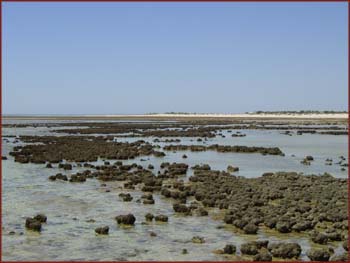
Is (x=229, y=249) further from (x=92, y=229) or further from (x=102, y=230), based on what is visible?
(x=92, y=229)

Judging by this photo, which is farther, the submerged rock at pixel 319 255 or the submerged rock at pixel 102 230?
the submerged rock at pixel 102 230

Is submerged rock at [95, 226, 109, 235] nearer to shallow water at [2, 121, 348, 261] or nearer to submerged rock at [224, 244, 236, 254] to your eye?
shallow water at [2, 121, 348, 261]

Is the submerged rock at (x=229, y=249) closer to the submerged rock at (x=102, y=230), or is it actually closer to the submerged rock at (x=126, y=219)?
the submerged rock at (x=102, y=230)

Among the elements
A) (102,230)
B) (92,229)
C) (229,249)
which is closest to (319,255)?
(229,249)

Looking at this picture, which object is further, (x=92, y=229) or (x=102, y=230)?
(x=92, y=229)

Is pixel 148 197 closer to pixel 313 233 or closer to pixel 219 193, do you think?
pixel 219 193

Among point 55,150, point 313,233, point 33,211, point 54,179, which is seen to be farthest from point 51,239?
point 55,150

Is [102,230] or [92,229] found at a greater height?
[102,230]

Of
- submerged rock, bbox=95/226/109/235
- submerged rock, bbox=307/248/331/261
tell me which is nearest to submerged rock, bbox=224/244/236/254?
submerged rock, bbox=307/248/331/261

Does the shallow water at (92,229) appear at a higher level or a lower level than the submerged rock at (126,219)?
lower

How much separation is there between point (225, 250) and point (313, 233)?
10.7ft

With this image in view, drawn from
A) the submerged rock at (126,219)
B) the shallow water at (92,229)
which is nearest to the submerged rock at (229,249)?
the shallow water at (92,229)

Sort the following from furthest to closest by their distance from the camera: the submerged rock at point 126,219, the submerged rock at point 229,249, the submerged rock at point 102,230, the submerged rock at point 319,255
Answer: the submerged rock at point 126,219, the submerged rock at point 102,230, the submerged rock at point 229,249, the submerged rock at point 319,255

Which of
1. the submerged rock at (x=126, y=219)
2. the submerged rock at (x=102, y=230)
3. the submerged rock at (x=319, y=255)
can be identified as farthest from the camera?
the submerged rock at (x=126, y=219)
